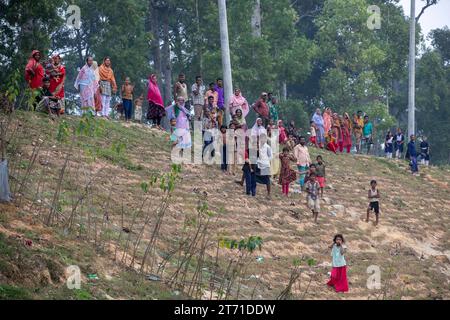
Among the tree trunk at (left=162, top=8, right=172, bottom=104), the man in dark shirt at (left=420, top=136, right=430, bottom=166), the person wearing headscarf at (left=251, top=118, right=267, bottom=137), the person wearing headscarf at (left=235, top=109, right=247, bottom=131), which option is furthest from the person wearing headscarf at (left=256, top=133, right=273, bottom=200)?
the tree trunk at (left=162, top=8, right=172, bottom=104)

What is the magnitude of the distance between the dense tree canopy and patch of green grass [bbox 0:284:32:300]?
18.1 m

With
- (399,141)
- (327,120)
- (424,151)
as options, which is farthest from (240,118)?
A: (424,151)

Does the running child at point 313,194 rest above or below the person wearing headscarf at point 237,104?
below

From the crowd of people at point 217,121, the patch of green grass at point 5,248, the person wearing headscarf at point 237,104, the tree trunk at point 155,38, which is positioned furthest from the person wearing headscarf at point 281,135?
the patch of green grass at point 5,248

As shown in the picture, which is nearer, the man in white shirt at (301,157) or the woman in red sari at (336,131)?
the man in white shirt at (301,157)

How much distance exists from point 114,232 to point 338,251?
4342 mm

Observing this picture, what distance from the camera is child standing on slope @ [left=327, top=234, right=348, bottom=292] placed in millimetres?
17609

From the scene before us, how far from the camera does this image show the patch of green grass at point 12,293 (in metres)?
11.0

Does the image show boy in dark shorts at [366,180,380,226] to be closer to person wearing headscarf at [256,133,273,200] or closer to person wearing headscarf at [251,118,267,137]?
person wearing headscarf at [256,133,273,200]

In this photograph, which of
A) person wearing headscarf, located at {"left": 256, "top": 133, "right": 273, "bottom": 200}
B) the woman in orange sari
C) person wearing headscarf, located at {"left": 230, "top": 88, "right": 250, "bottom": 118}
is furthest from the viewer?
the woman in orange sari

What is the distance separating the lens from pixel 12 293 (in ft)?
36.5

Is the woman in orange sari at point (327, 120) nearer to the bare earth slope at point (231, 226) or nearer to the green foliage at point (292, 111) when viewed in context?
the bare earth slope at point (231, 226)

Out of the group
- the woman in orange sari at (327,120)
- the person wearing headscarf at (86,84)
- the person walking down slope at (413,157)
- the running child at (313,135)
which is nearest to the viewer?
the person wearing headscarf at (86,84)

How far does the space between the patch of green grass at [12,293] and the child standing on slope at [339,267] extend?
7538 mm
